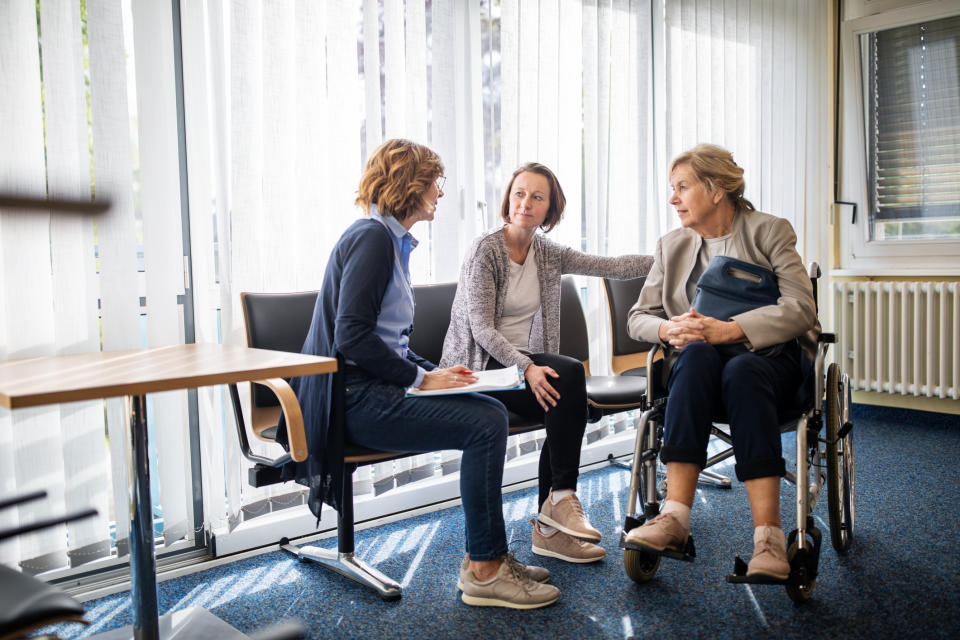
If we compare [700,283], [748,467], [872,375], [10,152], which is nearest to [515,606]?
[748,467]

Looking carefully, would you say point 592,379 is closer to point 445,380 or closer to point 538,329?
point 538,329

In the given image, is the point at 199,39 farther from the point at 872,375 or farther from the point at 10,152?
the point at 872,375

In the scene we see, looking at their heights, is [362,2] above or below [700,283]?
above

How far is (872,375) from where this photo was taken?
378cm

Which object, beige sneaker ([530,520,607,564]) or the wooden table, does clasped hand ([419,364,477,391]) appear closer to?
the wooden table

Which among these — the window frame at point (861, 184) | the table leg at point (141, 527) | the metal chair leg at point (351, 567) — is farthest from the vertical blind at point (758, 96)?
the table leg at point (141, 527)

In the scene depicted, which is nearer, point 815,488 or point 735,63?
point 815,488

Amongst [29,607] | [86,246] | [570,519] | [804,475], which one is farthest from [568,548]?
[86,246]

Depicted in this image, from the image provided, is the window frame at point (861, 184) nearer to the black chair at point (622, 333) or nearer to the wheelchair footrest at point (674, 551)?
the black chair at point (622, 333)

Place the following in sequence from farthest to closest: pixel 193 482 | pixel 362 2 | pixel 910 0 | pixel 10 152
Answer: pixel 910 0 < pixel 362 2 < pixel 193 482 < pixel 10 152

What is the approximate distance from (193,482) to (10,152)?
1013 mm

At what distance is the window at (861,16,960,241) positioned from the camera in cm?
363

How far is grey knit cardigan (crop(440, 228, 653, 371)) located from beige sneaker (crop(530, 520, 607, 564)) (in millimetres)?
507

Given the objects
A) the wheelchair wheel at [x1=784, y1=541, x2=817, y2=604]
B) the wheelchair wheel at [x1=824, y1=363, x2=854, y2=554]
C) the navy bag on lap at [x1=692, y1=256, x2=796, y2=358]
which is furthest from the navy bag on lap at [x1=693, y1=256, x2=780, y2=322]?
the wheelchair wheel at [x1=784, y1=541, x2=817, y2=604]
